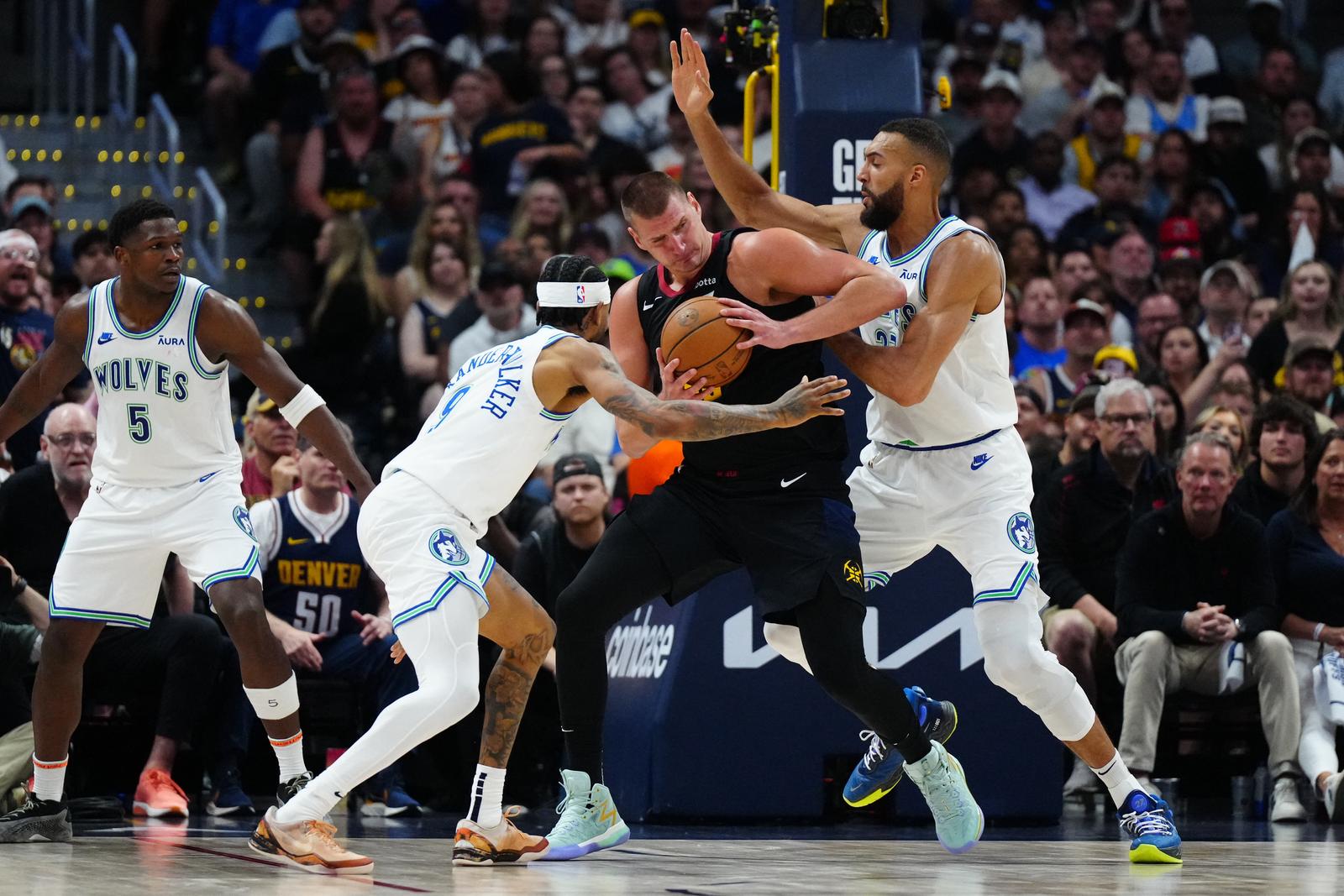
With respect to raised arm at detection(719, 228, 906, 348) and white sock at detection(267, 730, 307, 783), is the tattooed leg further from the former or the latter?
raised arm at detection(719, 228, 906, 348)

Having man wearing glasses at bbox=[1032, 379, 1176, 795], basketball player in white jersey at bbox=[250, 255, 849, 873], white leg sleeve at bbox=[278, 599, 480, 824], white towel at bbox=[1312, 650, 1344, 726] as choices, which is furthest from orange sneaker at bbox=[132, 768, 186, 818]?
white towel at bbox=[1312, 650, 1344, 726]

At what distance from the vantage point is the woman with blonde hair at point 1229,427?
1022cm

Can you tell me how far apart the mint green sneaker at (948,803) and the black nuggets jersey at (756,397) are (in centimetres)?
99

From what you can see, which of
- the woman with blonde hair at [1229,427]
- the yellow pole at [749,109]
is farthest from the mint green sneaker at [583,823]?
the woman with blonde hair at [1229,427]

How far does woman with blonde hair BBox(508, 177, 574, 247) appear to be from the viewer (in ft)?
42.1

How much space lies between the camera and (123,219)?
271 inches

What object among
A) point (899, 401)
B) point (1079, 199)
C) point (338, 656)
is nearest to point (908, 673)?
point (899, 401)

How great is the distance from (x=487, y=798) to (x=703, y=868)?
73 cm

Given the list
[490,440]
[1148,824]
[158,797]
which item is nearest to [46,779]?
[158,797]

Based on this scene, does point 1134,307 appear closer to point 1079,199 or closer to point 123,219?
point 1079,199

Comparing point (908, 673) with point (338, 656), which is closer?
point (908, 673)

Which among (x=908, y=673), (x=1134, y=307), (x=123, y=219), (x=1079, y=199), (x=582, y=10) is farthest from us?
(x=582, y=10)

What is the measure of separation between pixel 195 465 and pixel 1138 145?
9.81 meters

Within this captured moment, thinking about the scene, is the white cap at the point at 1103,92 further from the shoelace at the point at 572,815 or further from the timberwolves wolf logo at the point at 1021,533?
the shoelace at the point at 572,815
